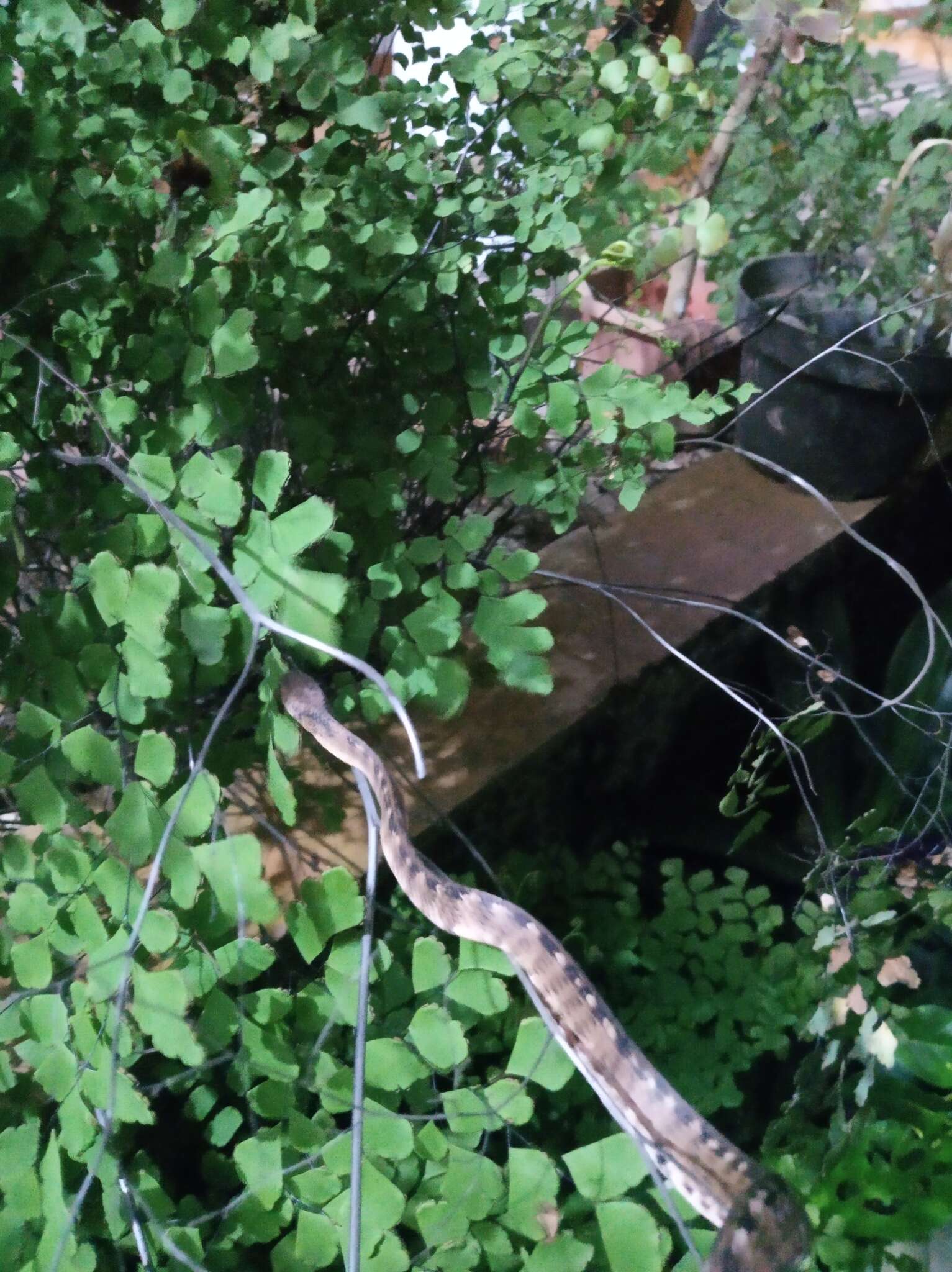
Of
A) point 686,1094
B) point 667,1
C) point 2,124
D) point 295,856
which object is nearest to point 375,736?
point 295,856

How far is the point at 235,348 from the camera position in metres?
0.48

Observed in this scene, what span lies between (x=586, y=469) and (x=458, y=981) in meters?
0.41

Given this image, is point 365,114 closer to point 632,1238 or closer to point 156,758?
point 156,758

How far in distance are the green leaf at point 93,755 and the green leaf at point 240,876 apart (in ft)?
0.23

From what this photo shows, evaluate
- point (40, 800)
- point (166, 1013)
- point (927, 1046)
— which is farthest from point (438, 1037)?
point (927, 1046)

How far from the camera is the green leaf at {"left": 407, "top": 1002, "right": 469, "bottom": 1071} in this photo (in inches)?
17.4

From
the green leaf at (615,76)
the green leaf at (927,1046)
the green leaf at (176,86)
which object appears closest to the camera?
the green leaf at (176,86)

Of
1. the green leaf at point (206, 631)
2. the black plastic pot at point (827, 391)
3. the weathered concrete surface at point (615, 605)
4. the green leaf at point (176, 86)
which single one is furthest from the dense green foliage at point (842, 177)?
the green leaf at point (206, 631)

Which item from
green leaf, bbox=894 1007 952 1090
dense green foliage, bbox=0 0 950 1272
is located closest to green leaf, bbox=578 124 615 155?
dense green foliage, bbox=0 0 950 1272

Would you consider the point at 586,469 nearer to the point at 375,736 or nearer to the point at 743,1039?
the point at 375,736

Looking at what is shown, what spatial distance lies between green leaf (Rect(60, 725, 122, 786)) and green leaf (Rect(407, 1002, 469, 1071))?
20 centimetres

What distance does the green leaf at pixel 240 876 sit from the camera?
0.41 meters

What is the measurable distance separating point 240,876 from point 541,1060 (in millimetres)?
180

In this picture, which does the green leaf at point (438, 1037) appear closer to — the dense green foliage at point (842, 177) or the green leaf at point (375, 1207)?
the green leaf at point (375, 1207)
